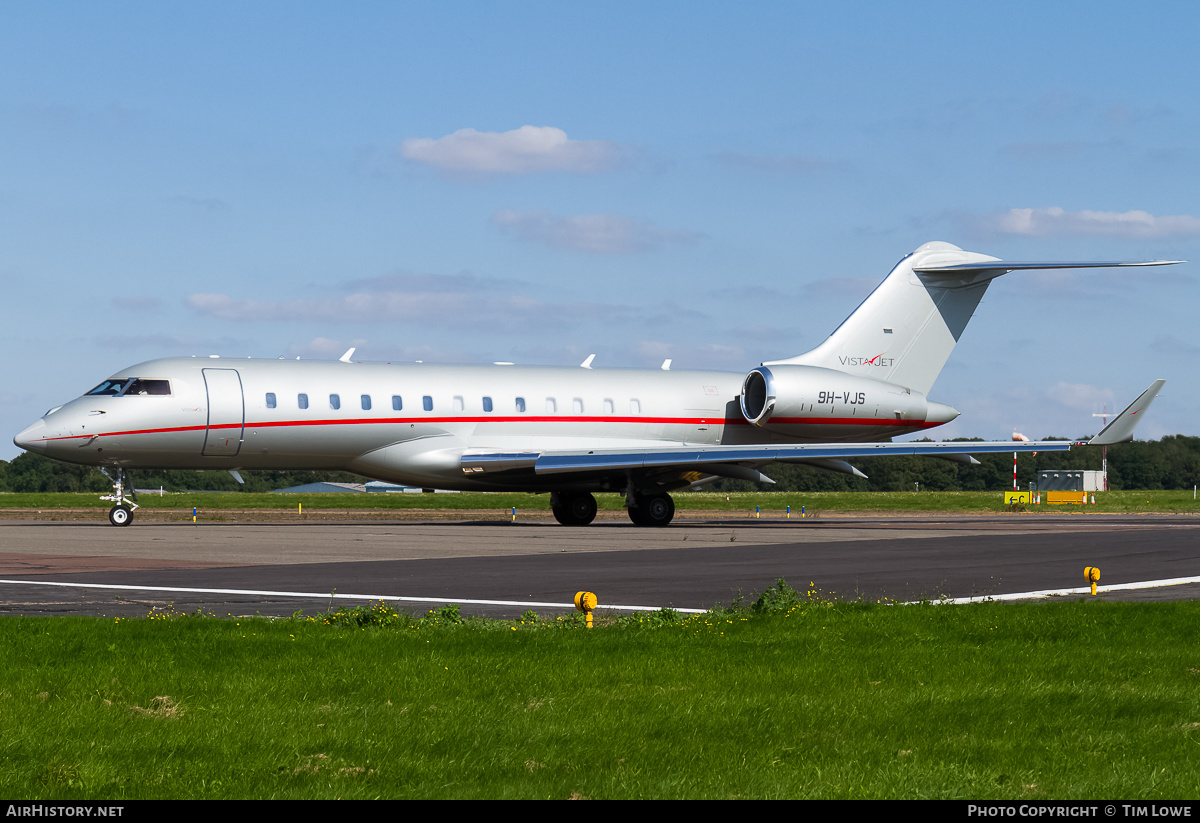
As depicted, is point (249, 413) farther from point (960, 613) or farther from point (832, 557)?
point (960, 613)

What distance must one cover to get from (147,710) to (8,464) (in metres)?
112

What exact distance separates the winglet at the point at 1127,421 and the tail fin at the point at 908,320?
27.6 feet

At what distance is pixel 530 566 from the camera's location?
19562 millimetres

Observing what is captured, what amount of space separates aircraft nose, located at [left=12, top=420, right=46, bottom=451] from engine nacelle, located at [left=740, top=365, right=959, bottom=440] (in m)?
19.5

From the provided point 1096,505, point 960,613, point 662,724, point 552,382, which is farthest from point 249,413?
point 1096,505

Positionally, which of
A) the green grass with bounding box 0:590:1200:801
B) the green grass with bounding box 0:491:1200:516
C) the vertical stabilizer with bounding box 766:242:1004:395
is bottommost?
the green grass with bounding box 0:491:1200:516

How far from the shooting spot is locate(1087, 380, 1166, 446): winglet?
30984 millimetres

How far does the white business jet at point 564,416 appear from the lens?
3139 centimetres

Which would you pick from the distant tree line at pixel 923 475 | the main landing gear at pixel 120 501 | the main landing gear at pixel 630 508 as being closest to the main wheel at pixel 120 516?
the main landing gear at pixel 120 501

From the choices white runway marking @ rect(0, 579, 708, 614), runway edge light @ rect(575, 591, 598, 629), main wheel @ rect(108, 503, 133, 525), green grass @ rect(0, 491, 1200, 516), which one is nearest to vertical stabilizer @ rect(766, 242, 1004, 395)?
green grass @ rect(0, 491, 1200, 516)

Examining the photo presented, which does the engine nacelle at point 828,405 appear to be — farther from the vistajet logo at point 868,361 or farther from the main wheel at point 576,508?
the main wheel at point 576,508

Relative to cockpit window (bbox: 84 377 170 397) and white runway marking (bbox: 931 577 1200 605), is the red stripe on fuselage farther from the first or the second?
white runway marking (bbox: 931 577 1200 605)

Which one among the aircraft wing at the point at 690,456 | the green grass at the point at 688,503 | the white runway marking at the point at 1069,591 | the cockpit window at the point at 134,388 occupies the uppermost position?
the cockpit window at the point at 134,388

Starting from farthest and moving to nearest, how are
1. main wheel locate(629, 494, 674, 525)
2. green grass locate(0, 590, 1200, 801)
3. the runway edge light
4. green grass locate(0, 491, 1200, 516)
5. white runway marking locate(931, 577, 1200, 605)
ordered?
green grass locate(0, 491, 1200, 516), main wheel locate(629, 494, 674, 525), white runway marking locate(931, 577, 1200, 605), the runway edge light, green grass locate(0, 590, 1200, 801)
